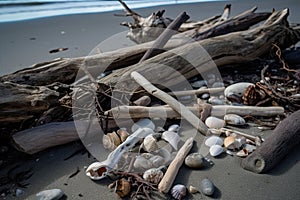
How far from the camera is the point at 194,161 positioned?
1498 millimetres

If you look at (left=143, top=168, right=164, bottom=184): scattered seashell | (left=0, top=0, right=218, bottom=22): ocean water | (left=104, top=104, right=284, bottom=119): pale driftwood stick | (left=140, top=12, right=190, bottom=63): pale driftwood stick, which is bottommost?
(left=143, top=168, right=164, bottom=184): scattered seashell

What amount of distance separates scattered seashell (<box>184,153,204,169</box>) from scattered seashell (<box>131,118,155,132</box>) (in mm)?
373

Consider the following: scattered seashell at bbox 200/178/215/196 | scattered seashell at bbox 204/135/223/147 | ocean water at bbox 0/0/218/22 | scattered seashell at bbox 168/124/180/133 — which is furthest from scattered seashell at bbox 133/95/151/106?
ocean water at bbox 0/0/218/22

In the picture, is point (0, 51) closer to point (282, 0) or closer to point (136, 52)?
point (136, 52)

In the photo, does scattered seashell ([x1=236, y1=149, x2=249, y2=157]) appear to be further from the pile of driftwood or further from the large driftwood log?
the large driftwood log

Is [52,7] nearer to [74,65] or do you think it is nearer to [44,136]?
[74,65]

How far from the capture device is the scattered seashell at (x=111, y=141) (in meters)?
1.66

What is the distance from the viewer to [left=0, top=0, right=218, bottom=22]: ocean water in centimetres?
596

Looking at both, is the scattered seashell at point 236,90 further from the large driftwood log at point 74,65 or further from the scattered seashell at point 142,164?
the scattered seashell at point 142,164

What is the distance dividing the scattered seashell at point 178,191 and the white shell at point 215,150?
337 mm

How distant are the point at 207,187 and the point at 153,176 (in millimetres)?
250

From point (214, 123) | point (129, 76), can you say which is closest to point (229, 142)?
point (214, 123)

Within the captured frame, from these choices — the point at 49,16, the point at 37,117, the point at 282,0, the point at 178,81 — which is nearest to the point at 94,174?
the point at 37,117

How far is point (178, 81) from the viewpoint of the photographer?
7.80ft
